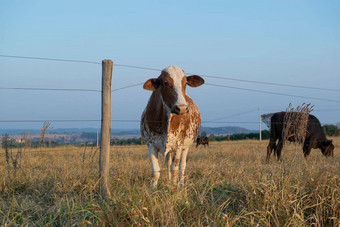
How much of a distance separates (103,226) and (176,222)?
2.42ft

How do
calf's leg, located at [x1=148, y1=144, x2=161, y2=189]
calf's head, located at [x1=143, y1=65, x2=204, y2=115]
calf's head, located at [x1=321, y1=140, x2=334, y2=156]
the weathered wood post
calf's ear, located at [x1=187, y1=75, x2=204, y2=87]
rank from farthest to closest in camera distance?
1. calf's head, located at [x1=321, y1=140, x2=334, y2=156]
2. calf's ear, located at [x1=187, y1=75, x2=204, y2=87]
3. calf's leg, located at [x1=148, y1=144, x2=161, y2=189]
4. calf's head, located at [x1=143, y1=65, x2=204, y2=115]
5. the weathered wood post

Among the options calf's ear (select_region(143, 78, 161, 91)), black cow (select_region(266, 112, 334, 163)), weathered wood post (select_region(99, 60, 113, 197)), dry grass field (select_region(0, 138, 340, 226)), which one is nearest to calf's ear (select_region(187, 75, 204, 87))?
calf's ear (select_region(143, 78, 161, 91))

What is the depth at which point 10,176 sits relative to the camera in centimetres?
541

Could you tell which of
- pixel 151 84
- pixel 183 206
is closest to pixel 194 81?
pixel 151 84

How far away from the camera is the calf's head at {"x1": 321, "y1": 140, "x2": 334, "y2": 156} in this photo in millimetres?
11408

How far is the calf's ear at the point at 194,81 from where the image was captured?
233 inches

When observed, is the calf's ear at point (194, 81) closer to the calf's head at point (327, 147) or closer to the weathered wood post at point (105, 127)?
the weathered wood post at point (105, 127)

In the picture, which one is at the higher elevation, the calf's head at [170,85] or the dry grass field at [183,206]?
the calf's head at [170,85]

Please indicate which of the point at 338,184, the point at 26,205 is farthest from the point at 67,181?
the point at 338,184

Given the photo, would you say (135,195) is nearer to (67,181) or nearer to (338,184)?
(67,181)

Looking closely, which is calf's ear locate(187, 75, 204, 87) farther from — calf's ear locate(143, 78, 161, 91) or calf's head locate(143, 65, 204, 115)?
calf's ear locate(143, 78, 161, 91)

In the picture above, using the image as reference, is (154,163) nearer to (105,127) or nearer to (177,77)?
(105,127)

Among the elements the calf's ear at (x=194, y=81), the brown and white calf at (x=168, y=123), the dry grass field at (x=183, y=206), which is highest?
the calf's ear at (x=194, y=81)

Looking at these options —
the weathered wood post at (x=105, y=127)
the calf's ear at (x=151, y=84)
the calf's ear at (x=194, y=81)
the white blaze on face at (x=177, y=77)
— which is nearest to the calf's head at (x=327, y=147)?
the calf's ear at (x=194, y=81)
